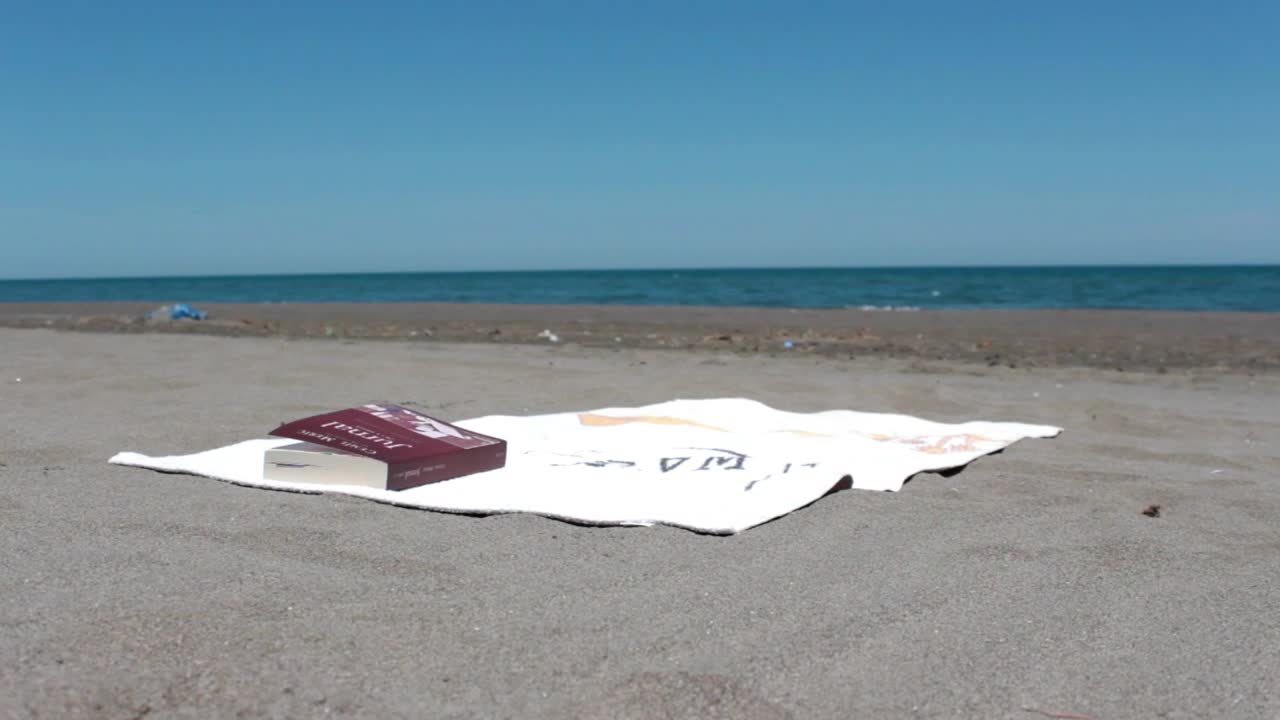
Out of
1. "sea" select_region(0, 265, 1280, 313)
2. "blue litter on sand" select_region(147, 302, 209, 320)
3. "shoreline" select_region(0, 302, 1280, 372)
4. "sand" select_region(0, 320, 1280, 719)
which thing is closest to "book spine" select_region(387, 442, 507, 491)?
"sand" select_region(0, 320, 1280, 719)

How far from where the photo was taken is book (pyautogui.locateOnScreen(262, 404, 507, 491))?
2598 millimetres

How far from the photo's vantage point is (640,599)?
1879mm

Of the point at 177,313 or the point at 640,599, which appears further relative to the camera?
the point at 177,313

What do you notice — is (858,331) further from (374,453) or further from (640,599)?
(640,599)

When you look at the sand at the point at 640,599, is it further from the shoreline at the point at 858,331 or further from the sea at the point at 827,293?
the sea at the point at 827,293

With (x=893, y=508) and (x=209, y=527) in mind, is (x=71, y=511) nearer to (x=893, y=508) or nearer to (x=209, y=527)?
(x=209, y=527)

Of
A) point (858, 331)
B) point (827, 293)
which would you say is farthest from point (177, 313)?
point (827, 293)

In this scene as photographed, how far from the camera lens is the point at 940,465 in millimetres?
3107

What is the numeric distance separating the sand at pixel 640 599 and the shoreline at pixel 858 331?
476 cm

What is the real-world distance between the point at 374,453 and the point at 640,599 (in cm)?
102

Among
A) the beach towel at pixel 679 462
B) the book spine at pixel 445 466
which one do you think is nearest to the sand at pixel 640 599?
the beach towel at pixel 679 462

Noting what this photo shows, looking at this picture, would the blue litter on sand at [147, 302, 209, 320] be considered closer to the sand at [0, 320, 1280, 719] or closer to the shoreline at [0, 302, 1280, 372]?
the shoreline at [0, 302, 1280, 372]

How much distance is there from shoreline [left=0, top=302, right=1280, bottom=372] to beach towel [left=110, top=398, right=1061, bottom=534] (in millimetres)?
3699

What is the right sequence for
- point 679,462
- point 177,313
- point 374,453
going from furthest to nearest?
point 177,313
point 679,462
point 374,453
